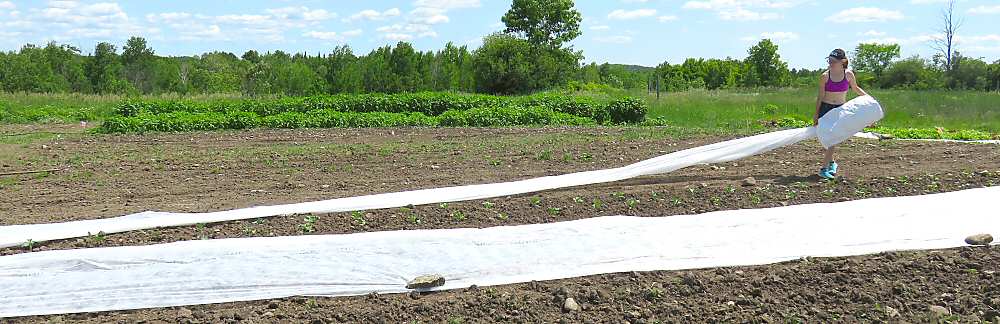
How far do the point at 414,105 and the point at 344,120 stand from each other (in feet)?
10.5

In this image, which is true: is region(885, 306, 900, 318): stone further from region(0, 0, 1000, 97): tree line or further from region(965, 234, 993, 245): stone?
region(0, 0, 1000, 97): tree line

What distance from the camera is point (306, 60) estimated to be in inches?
1337

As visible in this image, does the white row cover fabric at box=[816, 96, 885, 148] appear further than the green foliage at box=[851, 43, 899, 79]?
No

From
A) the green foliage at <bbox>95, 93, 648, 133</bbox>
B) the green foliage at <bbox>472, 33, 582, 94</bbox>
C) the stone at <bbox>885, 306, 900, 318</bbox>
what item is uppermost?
the green foliage at <bbox>472, 33, 582, 94</bbox>

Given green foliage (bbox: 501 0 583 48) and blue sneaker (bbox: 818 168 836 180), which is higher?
green foliage (bbox: 501 0 583 48)

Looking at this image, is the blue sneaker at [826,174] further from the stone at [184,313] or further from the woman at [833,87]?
the stone at [184,313]

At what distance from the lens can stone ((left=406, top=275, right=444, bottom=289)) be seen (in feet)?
12.2

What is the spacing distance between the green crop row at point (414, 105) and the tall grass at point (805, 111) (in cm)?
121

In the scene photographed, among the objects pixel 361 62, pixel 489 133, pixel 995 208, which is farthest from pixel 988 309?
pixel 361 62

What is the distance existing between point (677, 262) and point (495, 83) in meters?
26.8

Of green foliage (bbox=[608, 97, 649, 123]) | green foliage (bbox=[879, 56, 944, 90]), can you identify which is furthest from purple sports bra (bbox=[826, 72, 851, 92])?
green foliage (bbox=[879, 56, 944, 90])

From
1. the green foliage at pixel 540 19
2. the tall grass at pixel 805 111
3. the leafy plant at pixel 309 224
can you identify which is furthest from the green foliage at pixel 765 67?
the leafy plant at pixel 309 224

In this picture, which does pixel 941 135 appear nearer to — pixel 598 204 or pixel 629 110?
pixel 629 110

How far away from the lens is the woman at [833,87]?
6.37m
